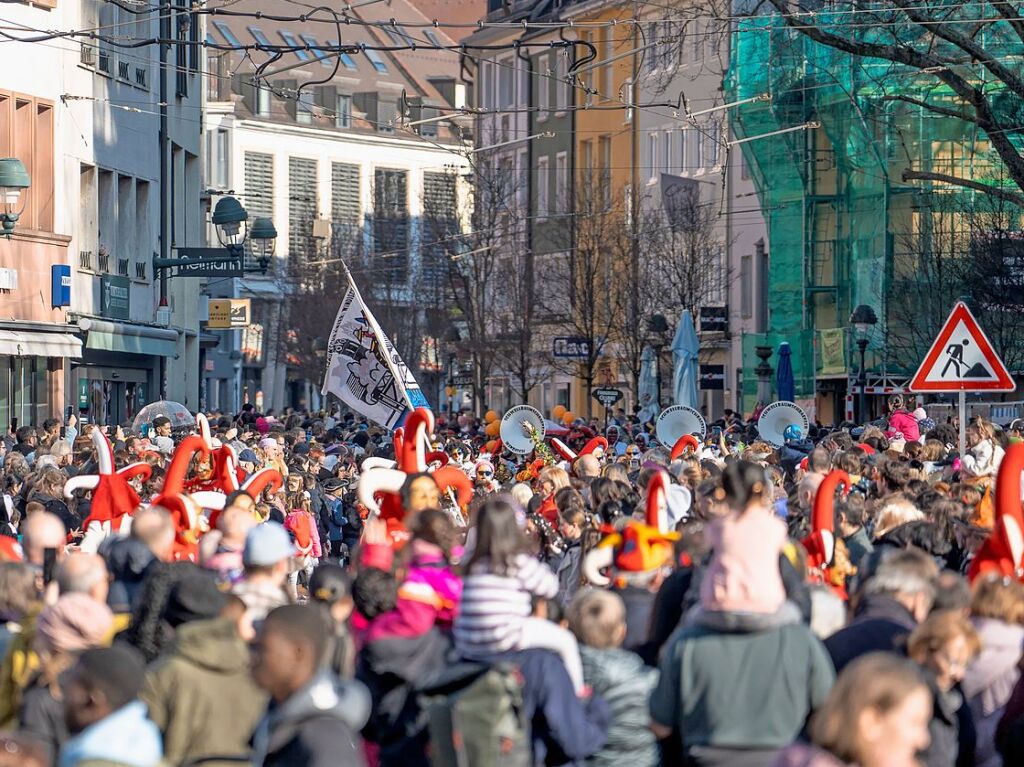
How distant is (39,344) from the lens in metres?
33.5

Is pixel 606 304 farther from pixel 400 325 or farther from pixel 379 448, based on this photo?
pixel 379 448

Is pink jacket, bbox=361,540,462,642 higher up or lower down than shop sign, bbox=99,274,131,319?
lower down

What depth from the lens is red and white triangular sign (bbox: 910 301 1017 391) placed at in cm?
1606

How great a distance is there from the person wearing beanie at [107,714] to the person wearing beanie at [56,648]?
898 mm

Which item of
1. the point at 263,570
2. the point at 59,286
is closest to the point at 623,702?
the point at 263,570

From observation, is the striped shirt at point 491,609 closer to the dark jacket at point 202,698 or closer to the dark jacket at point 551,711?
the dark jacket at point 551,711

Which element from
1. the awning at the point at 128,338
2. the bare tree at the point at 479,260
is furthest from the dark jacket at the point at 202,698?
the bare tree at the point at 479,260

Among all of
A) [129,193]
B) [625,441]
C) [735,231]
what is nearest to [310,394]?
[735,231]

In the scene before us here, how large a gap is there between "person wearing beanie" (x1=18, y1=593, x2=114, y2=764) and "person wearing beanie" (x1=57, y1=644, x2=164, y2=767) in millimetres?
898

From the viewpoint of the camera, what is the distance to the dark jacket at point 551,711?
7.15 metres

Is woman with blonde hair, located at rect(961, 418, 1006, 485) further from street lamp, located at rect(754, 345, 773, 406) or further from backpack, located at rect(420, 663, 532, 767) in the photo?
street lamp, located at rect(754, 345, 773, 406)

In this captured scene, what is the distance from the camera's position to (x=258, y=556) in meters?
8.16

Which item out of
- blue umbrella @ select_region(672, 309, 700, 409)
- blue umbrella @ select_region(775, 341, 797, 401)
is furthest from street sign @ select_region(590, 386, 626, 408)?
blue umbrella @ select_region(775, 341, 797, 401)

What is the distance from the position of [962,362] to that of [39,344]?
20.1 metres
